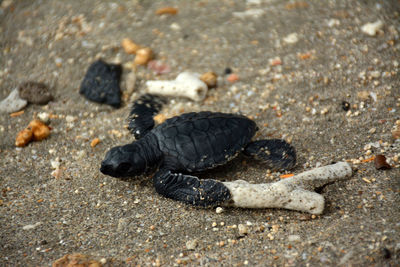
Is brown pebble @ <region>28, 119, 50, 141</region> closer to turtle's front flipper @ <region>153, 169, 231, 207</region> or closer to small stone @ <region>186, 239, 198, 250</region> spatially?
turtle's front flipper @ <region>153, 169, 231, 207</region>

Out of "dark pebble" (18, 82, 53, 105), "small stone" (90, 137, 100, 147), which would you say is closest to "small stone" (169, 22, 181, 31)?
"dark pebble" (18, 82, 53, 105)

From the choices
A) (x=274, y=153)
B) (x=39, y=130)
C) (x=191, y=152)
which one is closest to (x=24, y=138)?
(x=39, y=130)

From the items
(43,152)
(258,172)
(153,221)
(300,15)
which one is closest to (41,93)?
(43,152)

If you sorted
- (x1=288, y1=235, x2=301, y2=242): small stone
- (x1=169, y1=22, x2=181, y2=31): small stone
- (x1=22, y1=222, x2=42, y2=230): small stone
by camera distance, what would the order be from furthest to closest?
(x1=169, y1=22, x2=181, y2=31): small stone < (x1=22, y1=222, x2=42, y2=230): small stone < (x1=288, y1=235, x2=301, y2=242): small stone

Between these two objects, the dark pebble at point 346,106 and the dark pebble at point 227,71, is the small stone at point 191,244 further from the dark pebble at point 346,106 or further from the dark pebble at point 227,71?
the dark pebble at point 227,71

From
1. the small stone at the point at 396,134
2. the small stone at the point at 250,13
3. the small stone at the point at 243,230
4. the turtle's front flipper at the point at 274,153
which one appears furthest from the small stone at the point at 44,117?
the small stone at the point at 396,134

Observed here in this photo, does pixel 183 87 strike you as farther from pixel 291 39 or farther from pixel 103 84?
pixel 291 39
